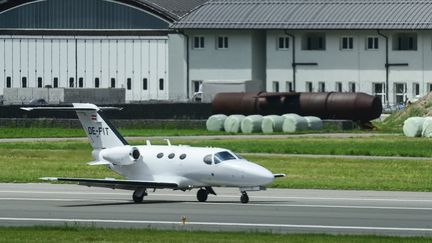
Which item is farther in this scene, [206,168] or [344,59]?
[344,59]

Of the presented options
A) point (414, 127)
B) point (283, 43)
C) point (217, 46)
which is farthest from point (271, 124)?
point (217, 46)

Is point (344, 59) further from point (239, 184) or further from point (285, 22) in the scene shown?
point (239, 184)

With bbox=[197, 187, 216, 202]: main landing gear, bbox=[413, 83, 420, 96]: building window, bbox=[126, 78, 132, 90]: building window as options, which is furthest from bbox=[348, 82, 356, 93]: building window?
bbox=[197, 187, 216, 202]: main landing gear

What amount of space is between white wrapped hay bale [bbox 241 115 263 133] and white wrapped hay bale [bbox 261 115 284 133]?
0.25 meters

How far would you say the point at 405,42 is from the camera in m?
112

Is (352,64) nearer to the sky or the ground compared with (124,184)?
nearer to the sky

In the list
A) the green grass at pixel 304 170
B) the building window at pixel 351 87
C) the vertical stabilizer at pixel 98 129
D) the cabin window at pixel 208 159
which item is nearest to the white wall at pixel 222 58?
the building window at pixel 351 87

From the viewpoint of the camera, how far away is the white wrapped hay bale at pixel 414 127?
77875mm

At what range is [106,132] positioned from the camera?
45.8m

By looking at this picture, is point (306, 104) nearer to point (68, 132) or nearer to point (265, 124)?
point (265, 124)

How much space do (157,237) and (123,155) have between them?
37.9ft

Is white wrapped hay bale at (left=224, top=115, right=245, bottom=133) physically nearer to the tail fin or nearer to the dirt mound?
the dirt mound

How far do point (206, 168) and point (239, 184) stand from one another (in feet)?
3.69

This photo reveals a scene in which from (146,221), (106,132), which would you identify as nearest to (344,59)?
(106,132)
